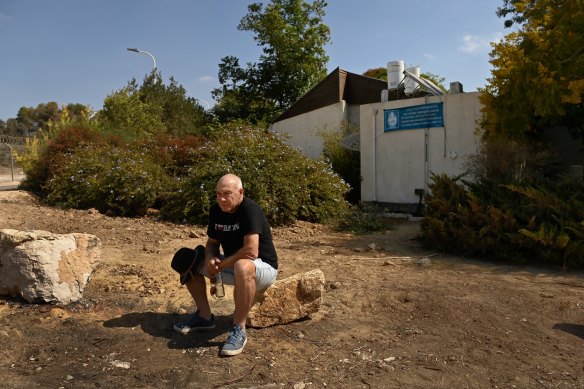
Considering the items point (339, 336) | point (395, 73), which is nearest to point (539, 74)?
point (395, 73)

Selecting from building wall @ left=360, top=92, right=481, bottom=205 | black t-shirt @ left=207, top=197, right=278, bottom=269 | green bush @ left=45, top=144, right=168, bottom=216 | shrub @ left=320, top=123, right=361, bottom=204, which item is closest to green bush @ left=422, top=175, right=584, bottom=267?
building wall @ left=360, top=92, right=481, bottom=205

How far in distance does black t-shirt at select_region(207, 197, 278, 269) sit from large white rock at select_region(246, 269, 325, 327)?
271mm

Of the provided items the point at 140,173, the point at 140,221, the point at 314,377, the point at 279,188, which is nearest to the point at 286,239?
the point at 279,188

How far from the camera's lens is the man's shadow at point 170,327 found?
12.4 feet

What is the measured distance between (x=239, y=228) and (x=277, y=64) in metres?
20.7

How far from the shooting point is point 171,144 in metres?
12.5

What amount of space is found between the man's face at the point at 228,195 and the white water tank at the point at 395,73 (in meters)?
9.77

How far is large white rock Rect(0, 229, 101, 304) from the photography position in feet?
13.9

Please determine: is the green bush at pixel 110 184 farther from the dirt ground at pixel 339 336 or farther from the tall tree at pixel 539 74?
the tall tree at pixel 539 74

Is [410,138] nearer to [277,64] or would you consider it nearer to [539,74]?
[539,74]

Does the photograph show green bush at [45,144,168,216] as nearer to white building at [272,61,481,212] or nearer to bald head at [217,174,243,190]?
white building at [272,61,481,212]

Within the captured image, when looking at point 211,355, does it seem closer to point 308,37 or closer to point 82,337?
point 82,337

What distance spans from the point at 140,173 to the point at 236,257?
6.97 meters

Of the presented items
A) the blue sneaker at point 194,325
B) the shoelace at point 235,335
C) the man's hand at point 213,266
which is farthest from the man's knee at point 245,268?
the blue sneaker at point 194,325
